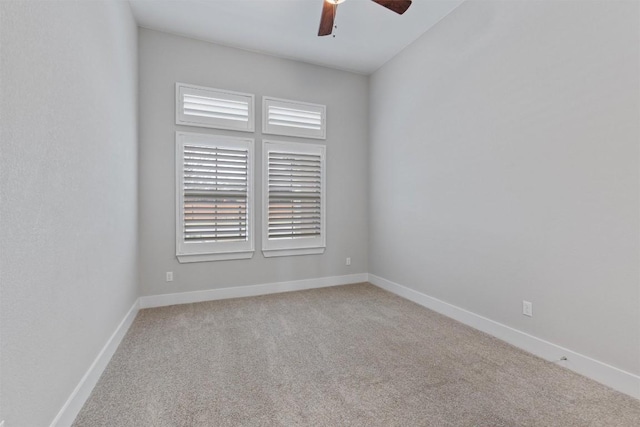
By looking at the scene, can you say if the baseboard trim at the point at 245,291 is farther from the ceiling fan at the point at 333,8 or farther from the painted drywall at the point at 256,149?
the ceiling fan at the point at 333,8

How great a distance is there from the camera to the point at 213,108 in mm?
3844

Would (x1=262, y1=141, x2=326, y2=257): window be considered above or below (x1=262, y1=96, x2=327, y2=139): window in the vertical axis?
below

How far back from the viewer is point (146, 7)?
10.5 feet

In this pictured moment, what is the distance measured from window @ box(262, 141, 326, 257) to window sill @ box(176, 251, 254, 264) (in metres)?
0.28

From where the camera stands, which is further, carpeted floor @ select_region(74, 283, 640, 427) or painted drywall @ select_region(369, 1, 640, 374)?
painted drywall @ select_region(369, 1, 640, 374)

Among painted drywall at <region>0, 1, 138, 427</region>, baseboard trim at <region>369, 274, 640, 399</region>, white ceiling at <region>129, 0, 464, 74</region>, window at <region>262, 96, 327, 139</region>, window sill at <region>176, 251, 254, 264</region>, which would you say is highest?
white ceiling at <region>129, 0, 464, 74</region>

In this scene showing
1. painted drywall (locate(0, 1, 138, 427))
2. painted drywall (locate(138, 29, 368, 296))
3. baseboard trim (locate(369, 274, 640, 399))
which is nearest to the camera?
painted drywall (locate(0, 1, 138, 427))

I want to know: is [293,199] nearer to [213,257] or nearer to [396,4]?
[213,257]

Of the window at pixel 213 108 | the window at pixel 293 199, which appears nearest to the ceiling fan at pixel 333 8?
the window at pixel 213 108

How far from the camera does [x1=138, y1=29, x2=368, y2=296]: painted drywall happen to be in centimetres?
359

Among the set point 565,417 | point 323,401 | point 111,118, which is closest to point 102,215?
point 111,118

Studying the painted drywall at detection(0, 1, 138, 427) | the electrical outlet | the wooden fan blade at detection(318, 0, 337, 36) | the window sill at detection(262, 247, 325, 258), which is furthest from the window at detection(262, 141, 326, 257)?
the electrical outlet

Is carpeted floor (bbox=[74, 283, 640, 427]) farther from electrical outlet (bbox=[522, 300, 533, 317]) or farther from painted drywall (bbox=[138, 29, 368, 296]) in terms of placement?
painted drywall (bbox=[138, 29, 368, 296])

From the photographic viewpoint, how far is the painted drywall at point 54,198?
1156 millimetres
